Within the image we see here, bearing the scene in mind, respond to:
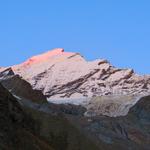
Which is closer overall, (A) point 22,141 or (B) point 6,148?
(B) point 6,148

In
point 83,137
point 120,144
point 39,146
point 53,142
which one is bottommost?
point 39,146

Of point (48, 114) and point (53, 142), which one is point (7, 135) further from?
point (48, 114)

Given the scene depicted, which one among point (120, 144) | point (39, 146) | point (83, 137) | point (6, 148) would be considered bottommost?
point (6, 148)

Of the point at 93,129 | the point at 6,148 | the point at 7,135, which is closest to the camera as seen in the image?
the point at 6,148

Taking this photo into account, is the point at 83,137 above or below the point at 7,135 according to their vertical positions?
above

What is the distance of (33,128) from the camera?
59500 mm

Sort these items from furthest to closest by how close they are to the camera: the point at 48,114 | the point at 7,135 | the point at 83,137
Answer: the point at 48,114, the point at 83,137, the point at 7,135

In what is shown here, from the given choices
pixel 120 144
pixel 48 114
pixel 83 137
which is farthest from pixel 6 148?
pixel 120 144

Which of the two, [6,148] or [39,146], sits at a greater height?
[39,146]

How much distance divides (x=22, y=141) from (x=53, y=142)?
2293 centimetres

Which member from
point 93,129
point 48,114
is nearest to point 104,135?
point 93,129

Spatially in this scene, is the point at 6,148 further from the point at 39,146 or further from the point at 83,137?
the point at 83,137

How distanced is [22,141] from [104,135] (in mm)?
146477

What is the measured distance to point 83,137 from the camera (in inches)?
6181
